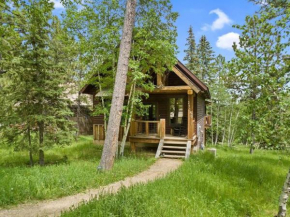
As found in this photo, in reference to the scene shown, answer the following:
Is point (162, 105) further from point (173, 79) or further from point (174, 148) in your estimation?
point (174, 148)

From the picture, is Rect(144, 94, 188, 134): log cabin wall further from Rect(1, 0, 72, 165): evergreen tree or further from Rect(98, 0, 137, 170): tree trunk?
Rect(98, 0, 137, 170): tree trunk

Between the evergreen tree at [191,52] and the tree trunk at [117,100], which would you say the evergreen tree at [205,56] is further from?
the tree trunk at [117,100]

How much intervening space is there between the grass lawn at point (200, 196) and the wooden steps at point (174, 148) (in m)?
2.98

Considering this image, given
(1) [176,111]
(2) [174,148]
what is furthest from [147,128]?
(1) [176,111]

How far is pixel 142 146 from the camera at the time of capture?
15352 millimetres

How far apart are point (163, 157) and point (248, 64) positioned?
713 cm

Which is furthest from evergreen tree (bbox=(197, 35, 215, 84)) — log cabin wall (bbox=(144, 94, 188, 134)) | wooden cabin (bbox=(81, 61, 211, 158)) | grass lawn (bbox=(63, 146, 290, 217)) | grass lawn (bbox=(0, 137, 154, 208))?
grass lawn (bbox=(0, 137, 154, 208))

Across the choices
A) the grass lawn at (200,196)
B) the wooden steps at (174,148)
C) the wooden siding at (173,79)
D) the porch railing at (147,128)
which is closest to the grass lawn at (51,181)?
the grass lawn at (200,196)

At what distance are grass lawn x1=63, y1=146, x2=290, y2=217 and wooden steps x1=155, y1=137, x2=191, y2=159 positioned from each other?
2.98 m

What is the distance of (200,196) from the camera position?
5.43 metres

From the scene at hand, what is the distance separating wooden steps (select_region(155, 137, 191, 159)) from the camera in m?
11.4

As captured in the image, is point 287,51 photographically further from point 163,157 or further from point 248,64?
point 163,157

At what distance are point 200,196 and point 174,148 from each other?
659 cm

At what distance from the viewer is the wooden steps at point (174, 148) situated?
37.5 feet
